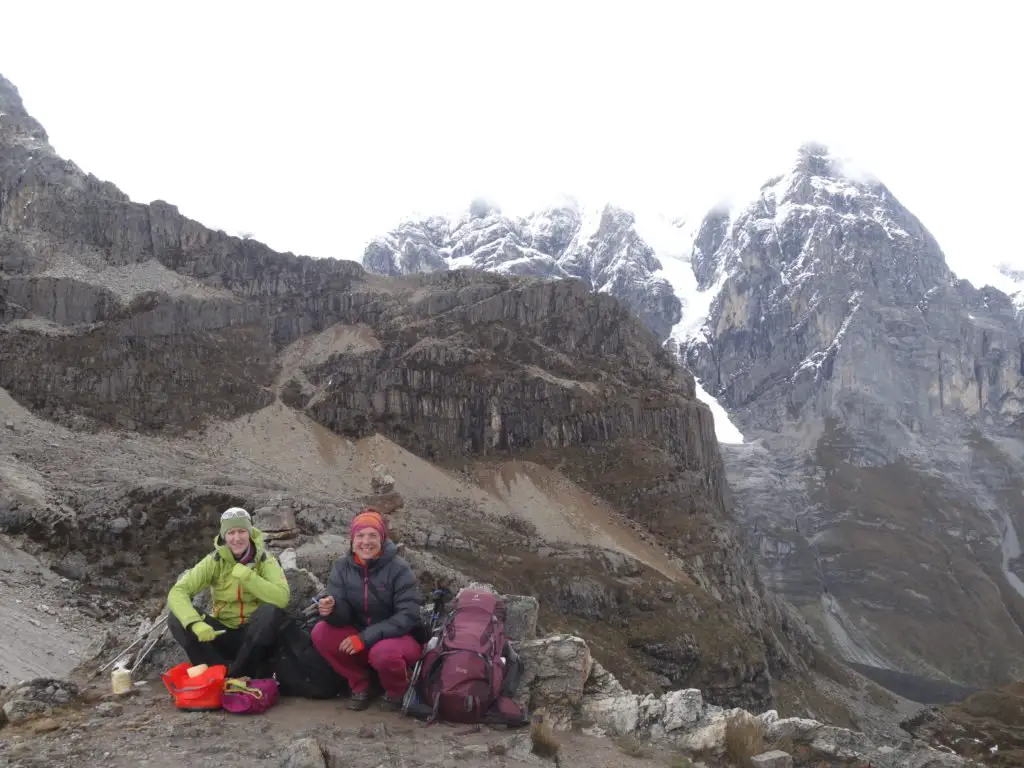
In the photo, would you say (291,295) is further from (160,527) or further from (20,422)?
(160,527)

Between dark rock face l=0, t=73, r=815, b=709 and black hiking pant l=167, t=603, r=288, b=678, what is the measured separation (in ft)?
129

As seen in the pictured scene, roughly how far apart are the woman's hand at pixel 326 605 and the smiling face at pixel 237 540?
51.5 inches

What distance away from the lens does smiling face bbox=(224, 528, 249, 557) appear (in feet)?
30.7

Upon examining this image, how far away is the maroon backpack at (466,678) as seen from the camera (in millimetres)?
9172

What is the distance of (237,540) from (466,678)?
355 cm

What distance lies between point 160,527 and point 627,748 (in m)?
39.8

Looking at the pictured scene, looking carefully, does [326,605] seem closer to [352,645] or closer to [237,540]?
[352,645]

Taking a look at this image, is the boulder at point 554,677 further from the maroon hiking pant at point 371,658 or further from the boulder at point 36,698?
the boulder at point 36,698

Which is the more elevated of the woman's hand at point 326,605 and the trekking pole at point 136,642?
the woman's hand at point 326,605

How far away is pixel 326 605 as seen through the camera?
9203 mm

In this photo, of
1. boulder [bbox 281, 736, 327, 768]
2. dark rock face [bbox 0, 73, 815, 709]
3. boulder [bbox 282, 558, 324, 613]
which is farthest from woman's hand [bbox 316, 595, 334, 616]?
dark rock face [bbox 0, 73, 815, 709]

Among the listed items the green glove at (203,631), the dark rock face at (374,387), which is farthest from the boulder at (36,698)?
the dark rock face at (374,387)

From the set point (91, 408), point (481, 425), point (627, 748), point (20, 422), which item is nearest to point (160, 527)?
point (20, 422)

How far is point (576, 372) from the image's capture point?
97.8 m
